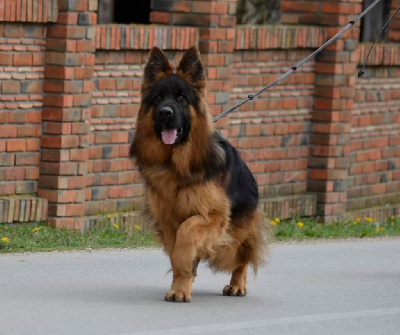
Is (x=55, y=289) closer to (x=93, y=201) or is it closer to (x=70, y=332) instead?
(x=70, y=332)

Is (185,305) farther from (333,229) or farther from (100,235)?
(333,229)

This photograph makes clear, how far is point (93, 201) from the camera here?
42.1 feet

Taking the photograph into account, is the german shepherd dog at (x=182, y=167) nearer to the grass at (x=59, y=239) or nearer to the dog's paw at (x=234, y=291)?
the dog's paw at (x=234, y=291)

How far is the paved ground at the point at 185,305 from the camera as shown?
805 cm

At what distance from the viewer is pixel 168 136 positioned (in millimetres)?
8766

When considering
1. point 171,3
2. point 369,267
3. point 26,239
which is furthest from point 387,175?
point 26,239

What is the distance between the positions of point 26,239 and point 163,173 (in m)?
2.88

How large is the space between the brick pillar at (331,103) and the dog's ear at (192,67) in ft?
21.5

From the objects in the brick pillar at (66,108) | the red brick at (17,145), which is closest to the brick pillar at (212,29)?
the brick pillar at (66,108)

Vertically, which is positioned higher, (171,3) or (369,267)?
(171,3)

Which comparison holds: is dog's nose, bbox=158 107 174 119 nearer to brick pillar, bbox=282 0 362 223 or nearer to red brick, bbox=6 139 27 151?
red brick, bbox=6 139 27 151

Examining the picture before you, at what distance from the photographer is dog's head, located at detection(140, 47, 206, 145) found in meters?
8.70

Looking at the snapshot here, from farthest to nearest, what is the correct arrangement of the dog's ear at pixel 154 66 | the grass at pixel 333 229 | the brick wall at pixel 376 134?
1. the brick wall at pixel 376 134
2. the grass at pixel 333 229
3. the dog's ear at pixel 154 66

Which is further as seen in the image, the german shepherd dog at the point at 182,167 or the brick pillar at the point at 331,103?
the brick pillar at the point at 331,103
